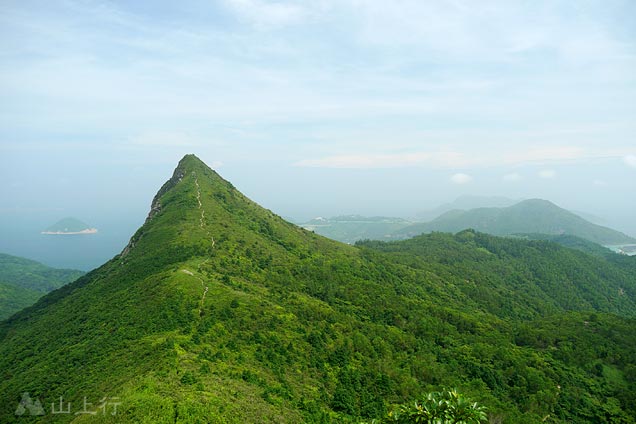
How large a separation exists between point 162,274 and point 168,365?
24416 mm

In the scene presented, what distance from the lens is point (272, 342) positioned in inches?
1730

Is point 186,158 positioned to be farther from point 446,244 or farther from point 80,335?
point 446,244

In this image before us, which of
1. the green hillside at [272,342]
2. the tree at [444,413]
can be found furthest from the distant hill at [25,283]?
the tree at [444,413]

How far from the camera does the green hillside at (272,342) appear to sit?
32594mm

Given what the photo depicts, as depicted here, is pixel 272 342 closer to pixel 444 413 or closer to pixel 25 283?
pixel 444 413

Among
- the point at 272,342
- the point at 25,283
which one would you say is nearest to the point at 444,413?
the point at 272,342

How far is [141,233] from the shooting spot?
78.3 m

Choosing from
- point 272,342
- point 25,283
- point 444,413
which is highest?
point 444,413

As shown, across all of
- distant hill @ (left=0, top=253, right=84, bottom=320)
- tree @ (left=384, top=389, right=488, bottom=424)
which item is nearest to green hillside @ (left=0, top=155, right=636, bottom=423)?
tree @ (left=384, top=389, right=488, bottom=424)

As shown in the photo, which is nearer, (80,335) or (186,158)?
(80,335)

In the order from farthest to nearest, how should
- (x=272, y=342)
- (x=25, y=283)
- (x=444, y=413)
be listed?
(x=25, y=283) → (x=272, y=342) → (x=444, y=413)

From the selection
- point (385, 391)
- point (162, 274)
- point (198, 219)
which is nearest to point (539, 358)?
point (385, 391)

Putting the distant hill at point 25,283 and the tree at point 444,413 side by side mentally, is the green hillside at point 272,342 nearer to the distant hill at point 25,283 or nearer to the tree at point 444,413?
the tree at point 444,413

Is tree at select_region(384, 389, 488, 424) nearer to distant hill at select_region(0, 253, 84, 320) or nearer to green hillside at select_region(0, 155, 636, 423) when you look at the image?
green hillside at select_region(0, 155, 636, 423)
